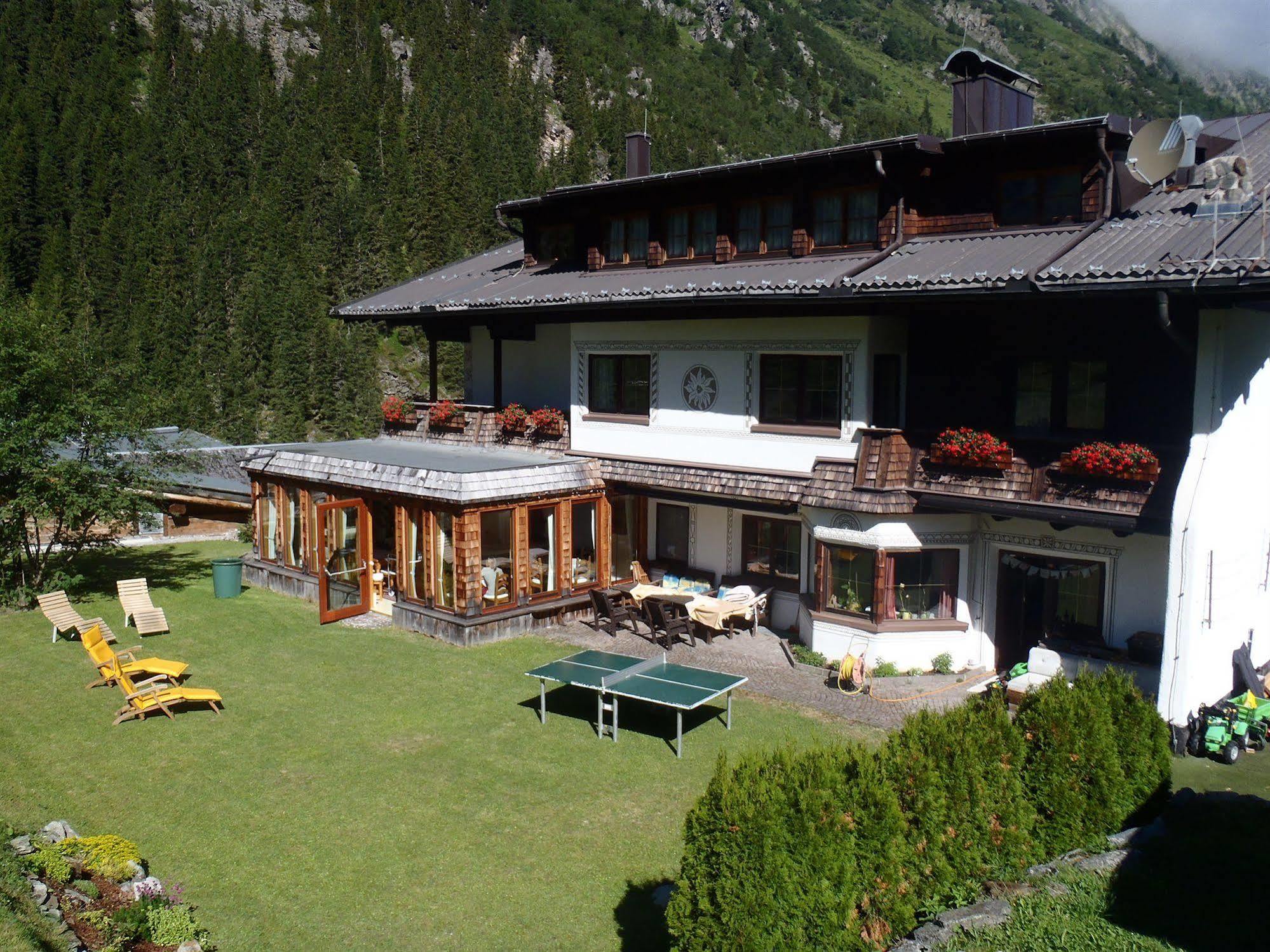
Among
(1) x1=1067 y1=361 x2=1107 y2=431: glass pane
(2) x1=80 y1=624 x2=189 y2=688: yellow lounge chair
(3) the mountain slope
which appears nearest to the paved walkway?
(1) x1=1067 y1=361 x2=1107 y2=431: glass pane

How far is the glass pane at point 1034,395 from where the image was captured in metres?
13.9

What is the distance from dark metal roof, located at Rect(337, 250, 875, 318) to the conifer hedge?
7819 mm

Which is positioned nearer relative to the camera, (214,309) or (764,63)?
(214,309)

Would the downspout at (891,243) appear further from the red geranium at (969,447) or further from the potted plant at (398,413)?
the potted plant at (398,413)

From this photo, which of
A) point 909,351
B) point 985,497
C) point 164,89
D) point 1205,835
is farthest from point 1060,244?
point 164,89

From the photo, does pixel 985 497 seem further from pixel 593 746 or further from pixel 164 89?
pixel 164 89

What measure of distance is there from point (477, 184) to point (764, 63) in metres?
87.4

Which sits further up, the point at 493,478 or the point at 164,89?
the point at 164,89

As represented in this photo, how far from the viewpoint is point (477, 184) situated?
257ft

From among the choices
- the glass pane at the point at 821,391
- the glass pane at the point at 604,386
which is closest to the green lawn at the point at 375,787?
the glass pane at the point at 821,391

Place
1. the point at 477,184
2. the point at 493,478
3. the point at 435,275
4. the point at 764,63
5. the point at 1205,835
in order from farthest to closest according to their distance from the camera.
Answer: the point at 764,63
the point at 477,184
the point at 435,275
the point at 493,478
the point at 1205,835

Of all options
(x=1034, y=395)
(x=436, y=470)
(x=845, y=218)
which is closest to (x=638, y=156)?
(x=845, y=218)

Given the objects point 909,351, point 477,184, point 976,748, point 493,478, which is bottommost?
point 976,748

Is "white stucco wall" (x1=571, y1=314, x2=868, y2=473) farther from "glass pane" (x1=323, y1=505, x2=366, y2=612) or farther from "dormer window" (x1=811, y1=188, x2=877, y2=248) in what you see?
"glass pane" (x1=323, y1=505, x2=366, y2=612)
